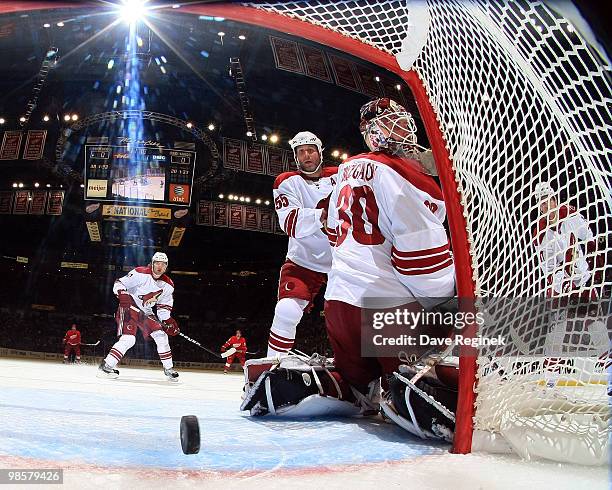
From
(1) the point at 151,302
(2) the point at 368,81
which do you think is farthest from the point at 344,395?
(2) the point at 368,81

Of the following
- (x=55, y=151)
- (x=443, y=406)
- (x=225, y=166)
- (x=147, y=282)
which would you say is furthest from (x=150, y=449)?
(x=55, y=151)

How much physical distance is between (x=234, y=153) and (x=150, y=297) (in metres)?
4.78

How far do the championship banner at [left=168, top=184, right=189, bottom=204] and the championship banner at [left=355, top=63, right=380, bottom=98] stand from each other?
3.40m

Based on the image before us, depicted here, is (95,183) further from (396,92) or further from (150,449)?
(150,449)

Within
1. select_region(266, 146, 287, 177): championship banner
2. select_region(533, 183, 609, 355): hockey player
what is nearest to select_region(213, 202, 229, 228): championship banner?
select_region(266, 146, 287, 177): championship banner

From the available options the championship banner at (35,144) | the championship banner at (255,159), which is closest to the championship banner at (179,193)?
the championship banner at (255,159)

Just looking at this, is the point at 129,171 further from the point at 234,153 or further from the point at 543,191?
the point at 543,191

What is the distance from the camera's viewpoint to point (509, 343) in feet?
4.55

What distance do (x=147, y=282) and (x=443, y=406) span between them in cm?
422

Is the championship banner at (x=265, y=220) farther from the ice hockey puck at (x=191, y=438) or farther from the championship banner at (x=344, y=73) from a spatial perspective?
the ice hockey puck at (x=191, y=438)

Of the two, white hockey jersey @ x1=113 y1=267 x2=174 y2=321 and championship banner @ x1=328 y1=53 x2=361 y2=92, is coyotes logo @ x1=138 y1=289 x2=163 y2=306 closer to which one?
white hockey jersey @ x1=113 y1=267 x2=174 y2=321

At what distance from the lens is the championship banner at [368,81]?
303 inches

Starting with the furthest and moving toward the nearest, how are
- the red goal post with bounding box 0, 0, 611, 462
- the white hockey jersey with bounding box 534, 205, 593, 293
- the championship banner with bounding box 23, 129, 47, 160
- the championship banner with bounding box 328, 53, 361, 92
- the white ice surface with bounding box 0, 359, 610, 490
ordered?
the championship banner with bounding box 23, 129, 47, 160 < the championship banner with bounding box 328, 53, 361, 92 < the white hockey jersey with bounding box 534, 205, 593, 293 < the red goal post with bounding box 0, 0, 611, 462 < the white ice surface with bounding box 0, 359, 610, 490

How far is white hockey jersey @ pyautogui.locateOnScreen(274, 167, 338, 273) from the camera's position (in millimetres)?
2701
